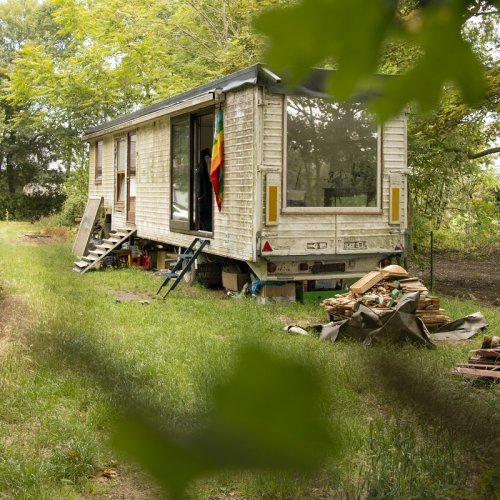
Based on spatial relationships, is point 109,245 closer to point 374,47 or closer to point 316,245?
point 316,245

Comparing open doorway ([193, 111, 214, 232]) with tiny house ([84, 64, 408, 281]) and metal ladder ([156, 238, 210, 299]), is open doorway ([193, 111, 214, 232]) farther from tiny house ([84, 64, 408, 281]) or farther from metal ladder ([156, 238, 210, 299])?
metal ladder ([156, 238, 210, 299])

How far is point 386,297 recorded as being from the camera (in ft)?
26.2

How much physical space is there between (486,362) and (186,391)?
5.49 meters

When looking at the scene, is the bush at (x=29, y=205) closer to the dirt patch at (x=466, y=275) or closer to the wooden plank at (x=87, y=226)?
the wooden plank at (x=87, y=226)

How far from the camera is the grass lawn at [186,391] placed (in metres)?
0.44

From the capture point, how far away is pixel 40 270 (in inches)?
28.9

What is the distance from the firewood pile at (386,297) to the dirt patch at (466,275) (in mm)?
2385

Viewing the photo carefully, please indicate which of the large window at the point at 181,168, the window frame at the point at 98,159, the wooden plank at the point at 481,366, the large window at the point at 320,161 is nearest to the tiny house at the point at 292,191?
the large window at the point at 320,161

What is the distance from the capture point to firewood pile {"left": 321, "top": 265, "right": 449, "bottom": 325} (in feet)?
25.5

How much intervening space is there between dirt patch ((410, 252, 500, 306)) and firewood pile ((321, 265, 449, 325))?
7.82ft

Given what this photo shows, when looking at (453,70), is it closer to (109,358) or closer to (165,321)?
(109,358)

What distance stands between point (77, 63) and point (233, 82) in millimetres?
13541

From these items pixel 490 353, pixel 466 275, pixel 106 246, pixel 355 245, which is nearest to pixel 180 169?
pixel 106 246

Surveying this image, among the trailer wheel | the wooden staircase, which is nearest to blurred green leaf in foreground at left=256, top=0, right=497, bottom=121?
the trailer wheel
